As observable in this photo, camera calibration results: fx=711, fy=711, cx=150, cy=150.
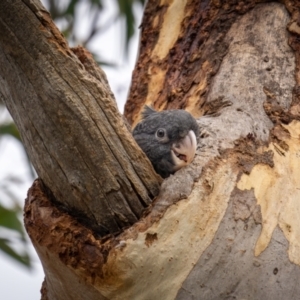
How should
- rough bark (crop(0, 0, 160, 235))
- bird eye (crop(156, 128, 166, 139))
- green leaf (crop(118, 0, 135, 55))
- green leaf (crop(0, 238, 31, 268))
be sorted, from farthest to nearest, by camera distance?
green leaf (crop(118, 0, 135, 55)) < green leaf (crop(0, 238, 31, 268)) < bird eye (crop(156, 128, 166, 139)) < rough bark (crop(0, 0, 160, 235))

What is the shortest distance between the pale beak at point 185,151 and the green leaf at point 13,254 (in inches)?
76.4

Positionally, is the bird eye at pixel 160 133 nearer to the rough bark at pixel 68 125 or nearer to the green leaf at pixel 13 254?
the rough bark at pixel 68 125

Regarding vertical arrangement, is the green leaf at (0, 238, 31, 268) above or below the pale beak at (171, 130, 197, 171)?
above

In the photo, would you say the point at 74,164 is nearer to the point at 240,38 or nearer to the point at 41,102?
the point at 41,102

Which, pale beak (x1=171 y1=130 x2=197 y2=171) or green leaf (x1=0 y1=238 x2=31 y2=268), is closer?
pale beak (x1=171 y1=130 x2=197 y2=171)

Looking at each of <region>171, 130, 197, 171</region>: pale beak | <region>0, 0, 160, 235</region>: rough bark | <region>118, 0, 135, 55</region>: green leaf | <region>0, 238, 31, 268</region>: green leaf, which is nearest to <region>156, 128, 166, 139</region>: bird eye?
<region>171, 130, 197, 171</region>: pale beak

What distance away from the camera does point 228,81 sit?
2.71 m

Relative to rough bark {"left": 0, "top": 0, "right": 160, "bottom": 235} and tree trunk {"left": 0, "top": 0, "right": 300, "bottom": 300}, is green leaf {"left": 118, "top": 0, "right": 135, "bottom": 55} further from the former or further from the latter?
rough bark {"left": 0, "top": 0, "right": 160, "bottom": 235}

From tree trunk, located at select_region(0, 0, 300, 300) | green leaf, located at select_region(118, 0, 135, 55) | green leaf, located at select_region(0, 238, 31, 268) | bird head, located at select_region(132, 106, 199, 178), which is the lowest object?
tree trunk, located at select_region(0, 0, 300, 300)

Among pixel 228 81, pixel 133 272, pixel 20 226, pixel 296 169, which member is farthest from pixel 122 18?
pixel 133 272

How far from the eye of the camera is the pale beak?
7.53ft

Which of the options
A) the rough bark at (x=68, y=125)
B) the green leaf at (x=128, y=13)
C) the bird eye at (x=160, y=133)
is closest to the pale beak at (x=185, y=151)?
the bird eye at (x=160, y=133)

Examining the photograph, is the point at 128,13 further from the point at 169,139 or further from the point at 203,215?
the point at 203,215

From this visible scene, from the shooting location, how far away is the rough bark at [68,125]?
2010 millimetres
